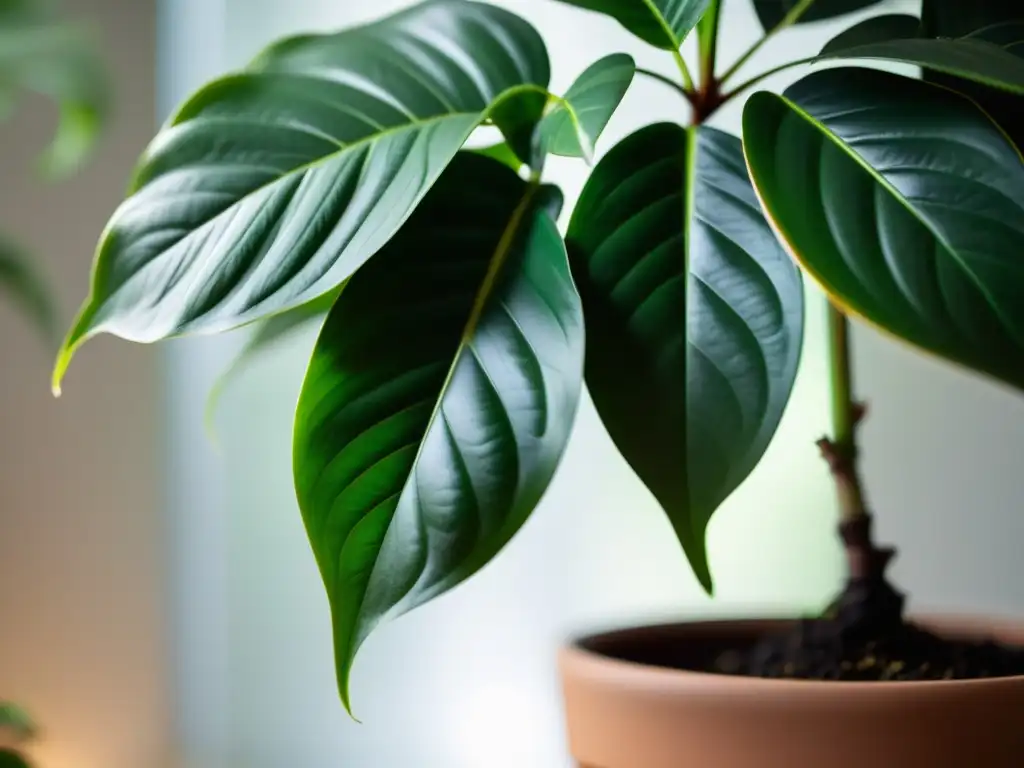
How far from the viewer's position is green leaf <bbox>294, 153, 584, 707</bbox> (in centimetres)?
46

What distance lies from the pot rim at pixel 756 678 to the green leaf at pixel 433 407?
16cm

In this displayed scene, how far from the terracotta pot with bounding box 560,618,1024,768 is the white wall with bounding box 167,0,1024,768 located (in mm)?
425

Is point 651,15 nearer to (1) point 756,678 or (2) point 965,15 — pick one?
(2) point 965,15

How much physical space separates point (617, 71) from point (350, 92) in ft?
0.51

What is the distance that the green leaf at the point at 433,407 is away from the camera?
0.46m

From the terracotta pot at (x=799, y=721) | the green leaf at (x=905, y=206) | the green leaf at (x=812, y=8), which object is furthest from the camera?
the green leaf at (x=812, y=8)

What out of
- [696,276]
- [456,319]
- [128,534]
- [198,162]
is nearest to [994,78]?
[696,276]

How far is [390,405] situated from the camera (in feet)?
1.65

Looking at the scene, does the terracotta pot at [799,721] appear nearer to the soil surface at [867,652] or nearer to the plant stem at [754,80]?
the soil surface at [867,652]

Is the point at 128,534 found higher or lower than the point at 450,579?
lower

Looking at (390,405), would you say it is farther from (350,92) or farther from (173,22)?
(173,22)

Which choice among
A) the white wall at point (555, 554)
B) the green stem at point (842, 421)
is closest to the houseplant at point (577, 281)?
the green stem at point (842, 421)

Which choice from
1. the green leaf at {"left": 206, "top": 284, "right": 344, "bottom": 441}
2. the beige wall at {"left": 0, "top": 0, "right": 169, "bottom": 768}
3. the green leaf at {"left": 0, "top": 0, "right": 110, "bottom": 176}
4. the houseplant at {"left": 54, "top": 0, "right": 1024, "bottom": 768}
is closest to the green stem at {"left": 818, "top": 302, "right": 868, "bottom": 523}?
the houseplant at {"left": 54, "top": 0, "right": 1024, "bottom": 768}

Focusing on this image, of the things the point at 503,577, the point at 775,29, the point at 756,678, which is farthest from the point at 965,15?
the point at 503,577
